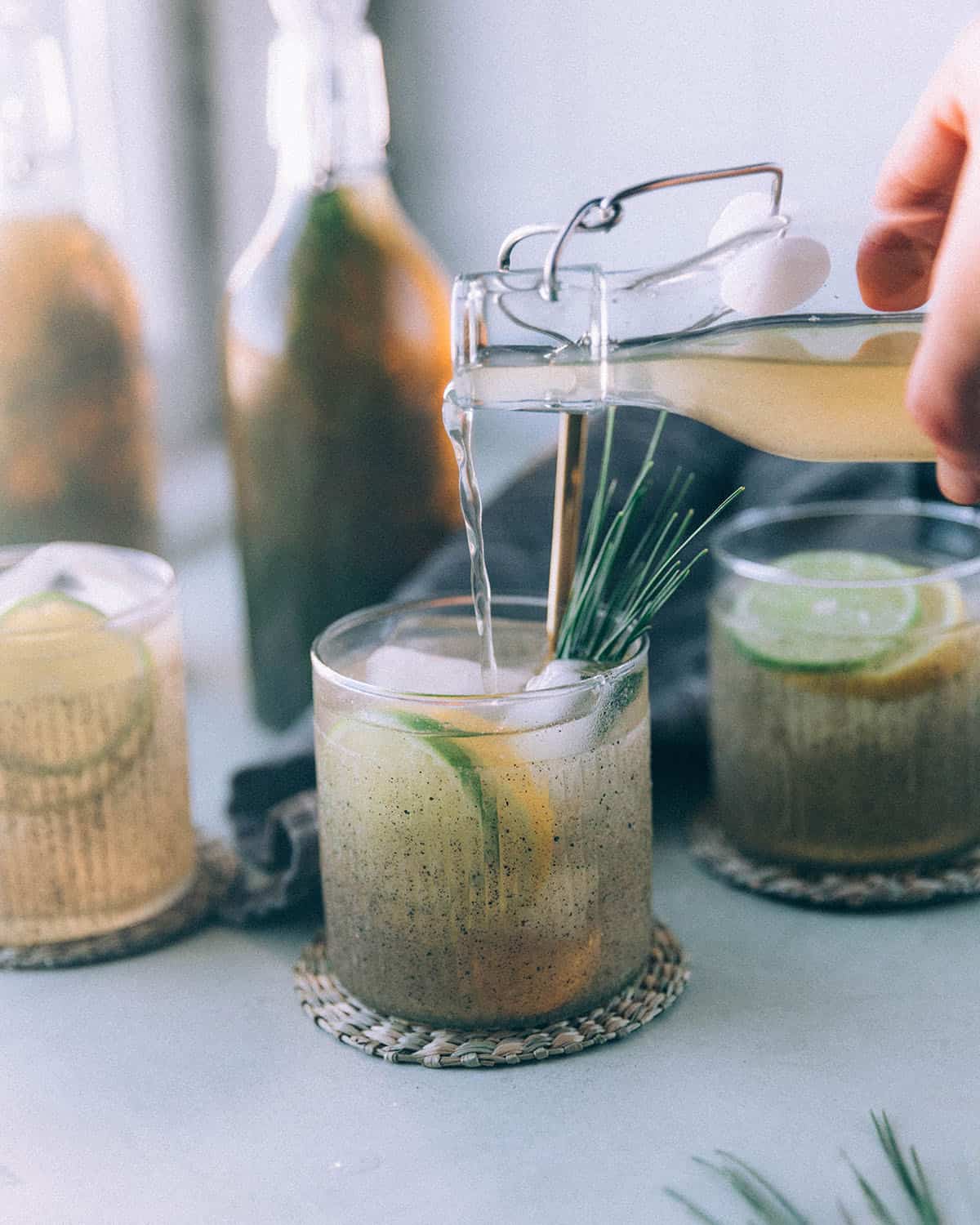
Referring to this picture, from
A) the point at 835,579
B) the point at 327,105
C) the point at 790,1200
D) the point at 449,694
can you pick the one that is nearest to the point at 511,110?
the point at 327,105

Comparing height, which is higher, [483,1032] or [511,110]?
[511,110]

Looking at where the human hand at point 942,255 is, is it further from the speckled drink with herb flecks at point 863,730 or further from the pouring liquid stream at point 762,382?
the speckled drink with herb flecks at point 863,730

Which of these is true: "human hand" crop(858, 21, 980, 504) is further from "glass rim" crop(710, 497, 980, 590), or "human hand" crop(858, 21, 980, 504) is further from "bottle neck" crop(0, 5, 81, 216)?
"bottle neck" crop(0, 5, 81, 216)

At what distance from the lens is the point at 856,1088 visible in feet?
1.61

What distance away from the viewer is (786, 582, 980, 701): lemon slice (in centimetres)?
61

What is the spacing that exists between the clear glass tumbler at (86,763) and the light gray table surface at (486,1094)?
3cm

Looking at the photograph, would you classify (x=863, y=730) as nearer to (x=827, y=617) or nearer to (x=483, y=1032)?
(x=827, y=617)

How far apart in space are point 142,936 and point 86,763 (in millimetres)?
78

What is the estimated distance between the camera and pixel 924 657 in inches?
24.0

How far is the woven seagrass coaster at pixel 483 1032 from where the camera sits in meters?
0.51

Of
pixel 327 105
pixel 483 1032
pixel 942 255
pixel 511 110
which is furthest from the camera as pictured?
pixel 511 110

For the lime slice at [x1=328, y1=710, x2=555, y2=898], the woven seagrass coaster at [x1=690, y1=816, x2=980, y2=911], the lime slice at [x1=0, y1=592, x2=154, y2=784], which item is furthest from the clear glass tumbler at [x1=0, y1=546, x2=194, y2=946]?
the woven seagrass coaster at [x1=690, y1=816, x2=980, y2=911]

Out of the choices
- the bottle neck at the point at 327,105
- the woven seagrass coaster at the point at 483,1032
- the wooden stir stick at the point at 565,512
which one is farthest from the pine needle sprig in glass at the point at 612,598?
the bottle neck at the point at 327,105

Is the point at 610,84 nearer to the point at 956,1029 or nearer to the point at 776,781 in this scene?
the point at 776,781
